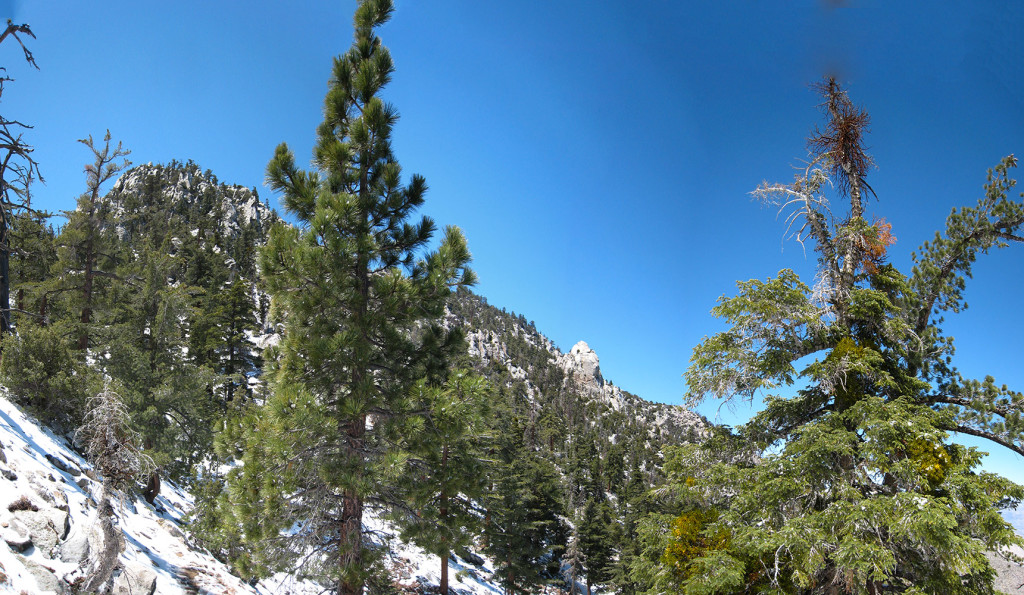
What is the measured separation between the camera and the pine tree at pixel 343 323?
640 cm

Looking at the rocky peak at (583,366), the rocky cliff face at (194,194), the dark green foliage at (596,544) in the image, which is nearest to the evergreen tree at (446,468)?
the dark green foliage at (596,544)

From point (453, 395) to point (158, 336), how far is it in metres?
16.2

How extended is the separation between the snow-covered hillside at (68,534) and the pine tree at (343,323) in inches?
58.3

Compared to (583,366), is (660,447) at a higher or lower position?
lower

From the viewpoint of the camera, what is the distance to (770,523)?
23.6ft

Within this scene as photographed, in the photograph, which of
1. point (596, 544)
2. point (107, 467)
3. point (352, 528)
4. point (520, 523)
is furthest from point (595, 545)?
point (107, 467)

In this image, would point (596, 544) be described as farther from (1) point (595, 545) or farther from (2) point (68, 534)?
(2) point (68, 534)

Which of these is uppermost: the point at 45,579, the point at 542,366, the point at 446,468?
the point at 542,366

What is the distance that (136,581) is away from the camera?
7.83m

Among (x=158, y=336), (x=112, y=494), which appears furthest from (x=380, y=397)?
(x=158, y=336)

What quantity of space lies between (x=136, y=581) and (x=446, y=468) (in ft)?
19.4

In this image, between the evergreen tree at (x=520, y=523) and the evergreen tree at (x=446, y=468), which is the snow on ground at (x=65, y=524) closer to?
the evergreen tree at (x=446, y=468)

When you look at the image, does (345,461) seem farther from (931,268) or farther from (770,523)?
(931,268)

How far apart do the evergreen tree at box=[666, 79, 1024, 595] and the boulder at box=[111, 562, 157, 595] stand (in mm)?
9369
